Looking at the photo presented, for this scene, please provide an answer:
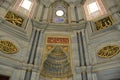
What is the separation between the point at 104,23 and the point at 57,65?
5.03 metres

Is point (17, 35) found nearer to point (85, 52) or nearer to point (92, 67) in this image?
point (85, 52)

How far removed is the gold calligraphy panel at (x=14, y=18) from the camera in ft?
39.6

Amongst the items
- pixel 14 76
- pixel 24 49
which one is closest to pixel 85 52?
pixel 24 49

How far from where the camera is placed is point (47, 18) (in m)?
14.4

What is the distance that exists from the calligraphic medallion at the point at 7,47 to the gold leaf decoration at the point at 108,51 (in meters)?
5.92

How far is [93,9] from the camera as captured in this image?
1466 cm

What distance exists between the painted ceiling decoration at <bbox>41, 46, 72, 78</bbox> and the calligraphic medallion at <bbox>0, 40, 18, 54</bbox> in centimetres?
240

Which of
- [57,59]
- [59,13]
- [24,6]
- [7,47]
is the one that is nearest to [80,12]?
[59,13]

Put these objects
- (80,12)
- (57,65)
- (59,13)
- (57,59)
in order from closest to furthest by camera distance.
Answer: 1. (57,65)
2. (57,59)
3. (80,12)
4. (59,13)

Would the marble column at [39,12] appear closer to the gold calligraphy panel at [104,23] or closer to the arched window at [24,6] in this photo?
the arched window at [24,6]

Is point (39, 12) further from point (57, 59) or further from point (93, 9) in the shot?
point (57, 59)

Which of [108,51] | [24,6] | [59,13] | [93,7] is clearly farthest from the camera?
[59,13]

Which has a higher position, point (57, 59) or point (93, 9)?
point (93, 9)

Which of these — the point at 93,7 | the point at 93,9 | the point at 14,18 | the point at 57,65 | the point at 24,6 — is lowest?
the point at 57,65
